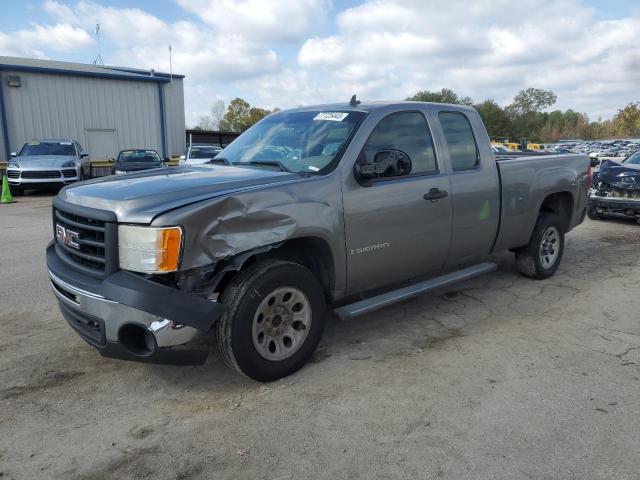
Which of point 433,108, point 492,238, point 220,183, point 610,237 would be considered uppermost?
point 433,108

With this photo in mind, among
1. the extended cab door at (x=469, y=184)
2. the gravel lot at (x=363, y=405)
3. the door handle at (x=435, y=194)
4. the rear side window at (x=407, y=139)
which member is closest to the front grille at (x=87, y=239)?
the gravel lot at (x=363, y=405)

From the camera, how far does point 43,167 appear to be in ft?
51.2

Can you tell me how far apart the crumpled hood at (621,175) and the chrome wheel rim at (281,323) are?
30.2ft

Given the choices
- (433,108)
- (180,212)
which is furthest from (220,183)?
(433,108)

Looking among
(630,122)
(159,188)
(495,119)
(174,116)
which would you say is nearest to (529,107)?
(495,119)

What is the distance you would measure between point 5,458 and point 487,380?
2.94 metres

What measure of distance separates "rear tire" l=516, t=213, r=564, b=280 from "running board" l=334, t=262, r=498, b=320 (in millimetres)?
939

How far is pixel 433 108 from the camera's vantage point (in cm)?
460

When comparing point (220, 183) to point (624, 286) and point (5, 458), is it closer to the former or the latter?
point (5, 458)

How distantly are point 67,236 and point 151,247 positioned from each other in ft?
3.03

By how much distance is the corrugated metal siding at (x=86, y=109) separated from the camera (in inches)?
919

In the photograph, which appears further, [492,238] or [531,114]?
[531,114]

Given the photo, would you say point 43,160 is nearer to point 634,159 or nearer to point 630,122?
point 634,159

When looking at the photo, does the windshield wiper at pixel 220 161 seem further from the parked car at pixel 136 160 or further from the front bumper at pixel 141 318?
the parked car at pixel 136 160
